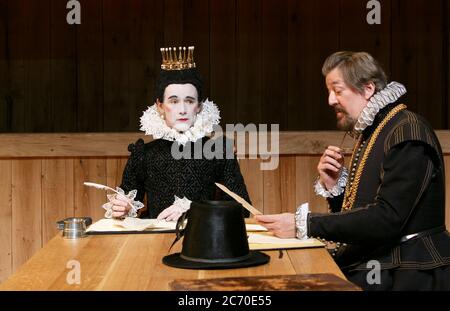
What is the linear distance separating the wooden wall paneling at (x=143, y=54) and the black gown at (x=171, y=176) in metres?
1.52

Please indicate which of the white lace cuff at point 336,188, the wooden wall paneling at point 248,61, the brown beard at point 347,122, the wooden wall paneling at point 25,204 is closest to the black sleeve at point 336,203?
the white lace cuff at point 336,188

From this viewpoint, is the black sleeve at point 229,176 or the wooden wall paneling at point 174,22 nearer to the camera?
the black sleeve at point 229,176

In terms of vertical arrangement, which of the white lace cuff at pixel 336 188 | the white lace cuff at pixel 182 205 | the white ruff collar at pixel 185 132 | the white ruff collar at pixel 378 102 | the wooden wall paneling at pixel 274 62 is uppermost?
the wooden wall paneling at pixel 274 62

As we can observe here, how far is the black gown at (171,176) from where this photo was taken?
10.6 feet

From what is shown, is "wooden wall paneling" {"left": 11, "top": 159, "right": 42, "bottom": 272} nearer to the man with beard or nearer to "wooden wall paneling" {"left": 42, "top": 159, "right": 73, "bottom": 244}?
"wooden wall paneling" {"left": 42, "top": 159, "right": 73, "bottom": 244}

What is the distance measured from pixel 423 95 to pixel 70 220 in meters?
3.09

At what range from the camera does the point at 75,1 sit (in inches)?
189

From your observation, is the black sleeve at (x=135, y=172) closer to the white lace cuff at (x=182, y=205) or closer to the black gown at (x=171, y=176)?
the black gown at (x=171, y=176)

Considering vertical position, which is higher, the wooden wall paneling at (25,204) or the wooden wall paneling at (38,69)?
the wooden wall paneling at (38,69)

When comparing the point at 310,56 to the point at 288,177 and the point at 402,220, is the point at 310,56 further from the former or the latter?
the point at 402,220

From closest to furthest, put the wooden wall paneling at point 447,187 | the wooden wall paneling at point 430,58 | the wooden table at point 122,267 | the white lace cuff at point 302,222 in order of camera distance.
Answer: the wooden table at point 122,267
the white lace cuff at point 302,222
the wooden wall paneling at point 447,187
the wooden wall paneling at point 430,58

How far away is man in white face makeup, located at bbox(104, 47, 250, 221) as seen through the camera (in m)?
3.12

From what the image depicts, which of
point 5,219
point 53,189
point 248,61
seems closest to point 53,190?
point 53,189
